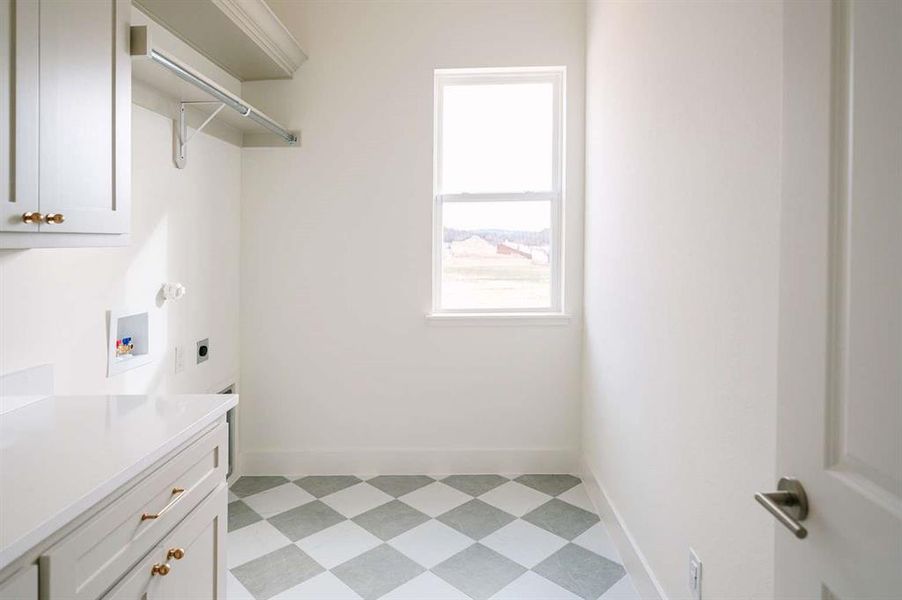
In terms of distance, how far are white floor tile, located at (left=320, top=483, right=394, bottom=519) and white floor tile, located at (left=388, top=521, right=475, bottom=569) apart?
336 mm

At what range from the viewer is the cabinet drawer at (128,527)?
0.89 m

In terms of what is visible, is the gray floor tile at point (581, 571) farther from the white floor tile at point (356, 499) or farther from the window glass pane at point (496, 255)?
the window glass pane at point (496, 255)

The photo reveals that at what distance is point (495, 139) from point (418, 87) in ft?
1.75

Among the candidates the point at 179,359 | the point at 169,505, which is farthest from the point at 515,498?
the point at 169,505

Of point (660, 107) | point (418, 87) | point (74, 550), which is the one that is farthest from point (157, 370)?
point (660, 107)

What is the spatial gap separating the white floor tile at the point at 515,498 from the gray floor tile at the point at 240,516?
3.75 ft

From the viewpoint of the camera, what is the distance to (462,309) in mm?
3123

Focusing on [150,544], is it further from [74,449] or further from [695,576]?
[695,576]

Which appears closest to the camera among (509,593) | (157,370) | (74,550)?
(74,550)

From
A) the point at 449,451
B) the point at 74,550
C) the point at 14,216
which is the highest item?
the point at 14,216

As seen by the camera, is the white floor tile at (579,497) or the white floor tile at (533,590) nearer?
the white floor tile at (533,590)

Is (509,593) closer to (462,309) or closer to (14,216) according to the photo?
(462,309)

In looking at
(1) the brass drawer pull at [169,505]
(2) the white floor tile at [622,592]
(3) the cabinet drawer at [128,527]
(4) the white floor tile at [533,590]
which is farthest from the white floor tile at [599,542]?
(1) the brass drawer pull at [169,505]

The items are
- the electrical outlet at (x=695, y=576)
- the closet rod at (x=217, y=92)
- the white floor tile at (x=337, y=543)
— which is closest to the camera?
the electrical outlet at (x=695, y=576)
